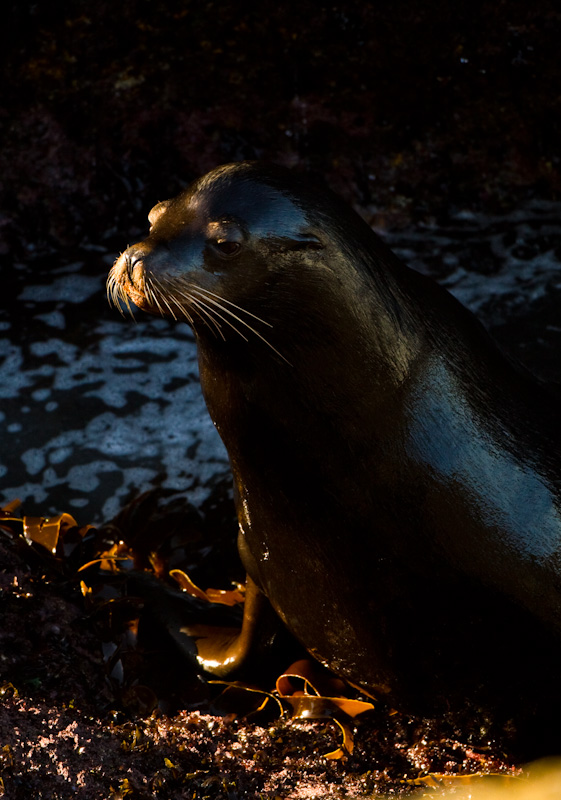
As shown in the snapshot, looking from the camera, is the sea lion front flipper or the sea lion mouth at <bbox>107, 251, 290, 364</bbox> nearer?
the sea lion mouth at <bbox>107, 251, 290, 364</bbox>

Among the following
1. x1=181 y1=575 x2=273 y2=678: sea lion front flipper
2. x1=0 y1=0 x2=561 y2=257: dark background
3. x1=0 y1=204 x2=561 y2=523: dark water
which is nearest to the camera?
x1=181 y1=575 x2=273 y2=678: sea lion front flipper

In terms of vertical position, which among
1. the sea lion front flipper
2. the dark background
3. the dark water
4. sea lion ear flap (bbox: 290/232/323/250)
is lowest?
the sea lion front flipper

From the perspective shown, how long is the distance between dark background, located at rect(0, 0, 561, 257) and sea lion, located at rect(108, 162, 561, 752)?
2.41 meters

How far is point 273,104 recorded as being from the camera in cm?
464

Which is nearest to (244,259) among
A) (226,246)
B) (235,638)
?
(226,246)

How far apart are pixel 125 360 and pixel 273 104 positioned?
1.56 metres

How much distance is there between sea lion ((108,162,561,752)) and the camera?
2.09 m

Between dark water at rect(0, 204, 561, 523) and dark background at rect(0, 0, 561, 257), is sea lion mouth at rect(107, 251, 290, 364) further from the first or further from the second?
dark background at rect(0, 0, 561, 257)

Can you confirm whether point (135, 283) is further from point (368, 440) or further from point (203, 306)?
point (368, 440)

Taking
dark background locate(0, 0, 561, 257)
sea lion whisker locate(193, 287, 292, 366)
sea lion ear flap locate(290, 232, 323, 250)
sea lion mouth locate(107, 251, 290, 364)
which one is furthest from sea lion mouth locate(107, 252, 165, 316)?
dark background locate(0, 0, 561, 257)

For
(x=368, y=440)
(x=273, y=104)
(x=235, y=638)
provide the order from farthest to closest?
(x=273, y=104) → (x=235, y=638) → (x=368, y=440)

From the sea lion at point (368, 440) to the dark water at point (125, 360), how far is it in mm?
1333

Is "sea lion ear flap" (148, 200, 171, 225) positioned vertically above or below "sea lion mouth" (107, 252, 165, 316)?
above

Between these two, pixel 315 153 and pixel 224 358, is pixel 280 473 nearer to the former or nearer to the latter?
pixel 224 358
